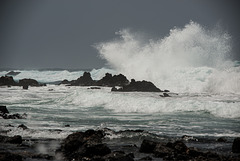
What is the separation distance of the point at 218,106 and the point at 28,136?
46.9 feet

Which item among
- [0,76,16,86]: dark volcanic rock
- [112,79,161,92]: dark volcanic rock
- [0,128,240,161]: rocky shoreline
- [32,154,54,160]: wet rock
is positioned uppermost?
[0,76,16,86]: dark volcanic rock

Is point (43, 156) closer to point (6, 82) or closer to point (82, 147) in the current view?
point (82, 147)

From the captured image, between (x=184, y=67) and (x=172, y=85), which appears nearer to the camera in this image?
(x=172, y=85)

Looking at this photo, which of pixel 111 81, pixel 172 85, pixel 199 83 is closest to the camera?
pixel 199 83

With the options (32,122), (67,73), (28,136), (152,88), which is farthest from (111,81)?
(67,73)

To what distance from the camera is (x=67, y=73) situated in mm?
151125

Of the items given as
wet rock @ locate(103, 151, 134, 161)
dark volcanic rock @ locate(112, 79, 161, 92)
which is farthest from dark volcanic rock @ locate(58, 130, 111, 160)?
dark volcanic rock @ locate(112, 79, 161, 92)

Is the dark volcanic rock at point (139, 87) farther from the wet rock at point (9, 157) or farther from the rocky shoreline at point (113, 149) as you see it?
the wet rock at point (9, 157)

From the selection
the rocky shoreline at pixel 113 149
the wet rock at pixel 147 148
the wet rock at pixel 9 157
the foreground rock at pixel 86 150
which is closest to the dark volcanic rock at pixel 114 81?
the rocky shoreline at pixel 113 149

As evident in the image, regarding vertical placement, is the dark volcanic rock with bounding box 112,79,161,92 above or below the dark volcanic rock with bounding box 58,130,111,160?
above

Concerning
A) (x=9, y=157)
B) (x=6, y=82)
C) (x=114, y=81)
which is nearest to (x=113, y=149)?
(x=9, y=157)

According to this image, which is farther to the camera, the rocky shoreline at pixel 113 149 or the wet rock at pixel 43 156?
the wet rock at pixel 43 156

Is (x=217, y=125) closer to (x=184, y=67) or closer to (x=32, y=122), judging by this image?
(x=32, y=122)

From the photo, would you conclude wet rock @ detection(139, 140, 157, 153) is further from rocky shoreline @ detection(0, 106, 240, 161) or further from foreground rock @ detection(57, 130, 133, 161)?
foreground rock @ detection(57, 130, 133, 161)
